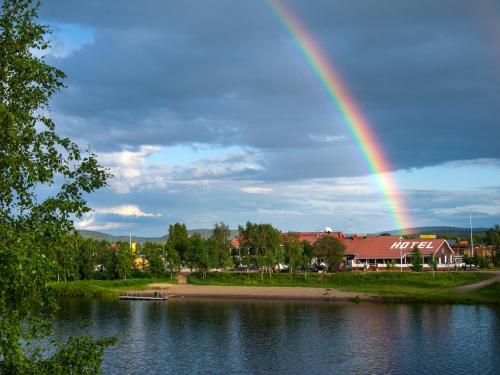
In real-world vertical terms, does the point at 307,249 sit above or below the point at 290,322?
above

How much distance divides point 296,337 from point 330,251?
5999cm

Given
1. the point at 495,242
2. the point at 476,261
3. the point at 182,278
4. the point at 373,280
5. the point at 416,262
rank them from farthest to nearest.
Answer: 1. the point at 495,242
2. the point at 182,278
3. the point at 476,261
4. the point at 416,262
5. the point at 373,280

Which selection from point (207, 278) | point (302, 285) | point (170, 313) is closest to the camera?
point (170, 313)

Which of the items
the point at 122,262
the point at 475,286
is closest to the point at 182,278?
the point at 122,262

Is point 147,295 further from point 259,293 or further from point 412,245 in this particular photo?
point 412,245

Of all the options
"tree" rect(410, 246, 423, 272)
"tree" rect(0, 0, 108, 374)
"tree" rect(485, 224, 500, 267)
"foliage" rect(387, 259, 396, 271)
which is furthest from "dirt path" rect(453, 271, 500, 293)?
"tree" rect(0, 0, 108, 374)

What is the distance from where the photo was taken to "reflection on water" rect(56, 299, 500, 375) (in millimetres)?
47969

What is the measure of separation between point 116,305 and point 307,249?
2103 inches

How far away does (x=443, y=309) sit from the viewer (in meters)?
79.8

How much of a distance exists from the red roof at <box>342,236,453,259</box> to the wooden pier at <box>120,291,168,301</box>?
4767 cm

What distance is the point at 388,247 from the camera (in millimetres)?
129625

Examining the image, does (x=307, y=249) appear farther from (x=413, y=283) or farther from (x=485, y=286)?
(x=485, y=286)

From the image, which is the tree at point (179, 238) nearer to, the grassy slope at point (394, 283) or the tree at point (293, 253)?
the grassy slope at point (394, 283)

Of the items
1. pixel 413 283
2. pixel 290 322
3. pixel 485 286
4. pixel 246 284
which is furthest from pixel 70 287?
pixel 485 286
